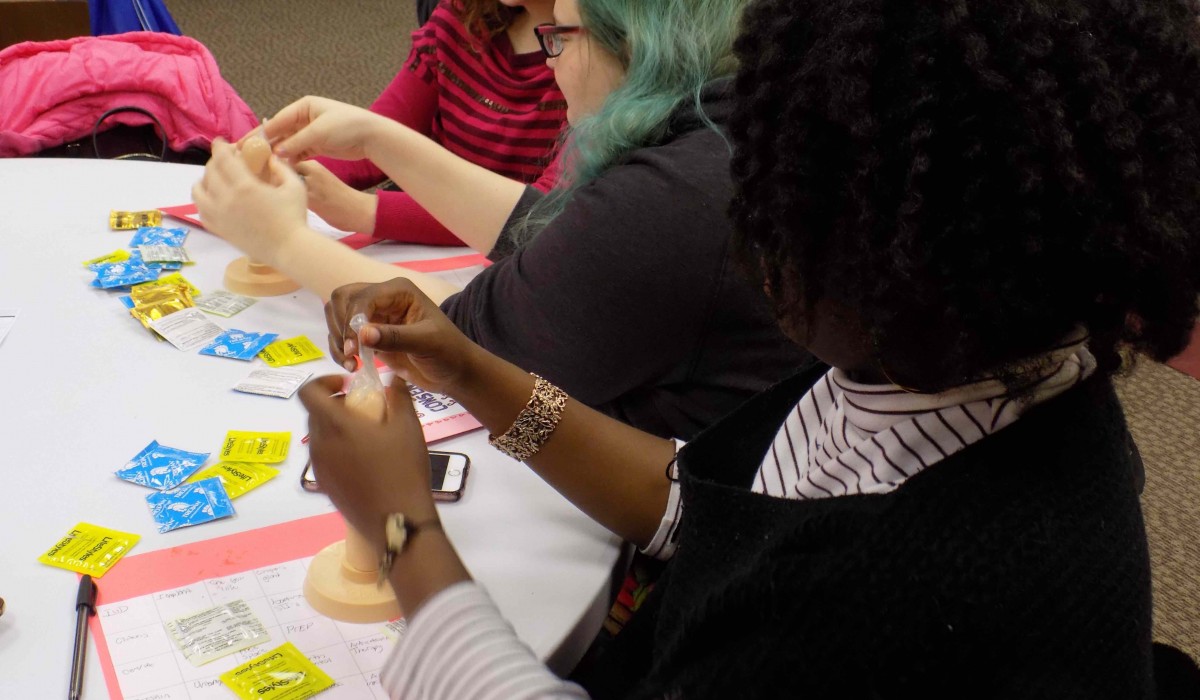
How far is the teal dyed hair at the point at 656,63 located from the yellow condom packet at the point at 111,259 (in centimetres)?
64

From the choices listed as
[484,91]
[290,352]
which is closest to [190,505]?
[290,352]

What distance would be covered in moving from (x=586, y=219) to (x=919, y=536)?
19.9 inches

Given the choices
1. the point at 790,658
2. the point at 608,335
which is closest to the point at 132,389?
the point at 608,335

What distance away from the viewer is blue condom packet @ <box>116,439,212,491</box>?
898mm

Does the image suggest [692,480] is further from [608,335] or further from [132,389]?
[132,389]

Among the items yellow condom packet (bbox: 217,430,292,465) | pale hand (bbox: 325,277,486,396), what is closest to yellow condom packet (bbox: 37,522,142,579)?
yellow condom packet (bbox: 217,430,292,465)

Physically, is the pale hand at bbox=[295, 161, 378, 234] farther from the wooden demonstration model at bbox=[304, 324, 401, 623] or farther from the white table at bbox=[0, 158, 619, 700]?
the wooden demonstration model at bbox=[304, 324, 401, 623]

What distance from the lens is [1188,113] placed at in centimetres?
57

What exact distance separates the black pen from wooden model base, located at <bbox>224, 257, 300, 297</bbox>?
21.8 inches

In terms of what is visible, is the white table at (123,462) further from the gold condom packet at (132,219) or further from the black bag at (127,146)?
the black bag at (127,146)

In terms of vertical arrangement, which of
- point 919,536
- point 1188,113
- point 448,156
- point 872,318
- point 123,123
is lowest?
point 123,123

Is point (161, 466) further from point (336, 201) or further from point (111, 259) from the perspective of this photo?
point (336, 201)

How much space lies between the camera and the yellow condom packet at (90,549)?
2.60ft

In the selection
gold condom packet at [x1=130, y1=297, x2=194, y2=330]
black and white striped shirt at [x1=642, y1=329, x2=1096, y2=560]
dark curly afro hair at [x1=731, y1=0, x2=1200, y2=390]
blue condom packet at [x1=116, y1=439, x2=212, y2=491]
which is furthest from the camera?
gold condom packet at [x1=130, y1=297, x2=194, y2=330]
